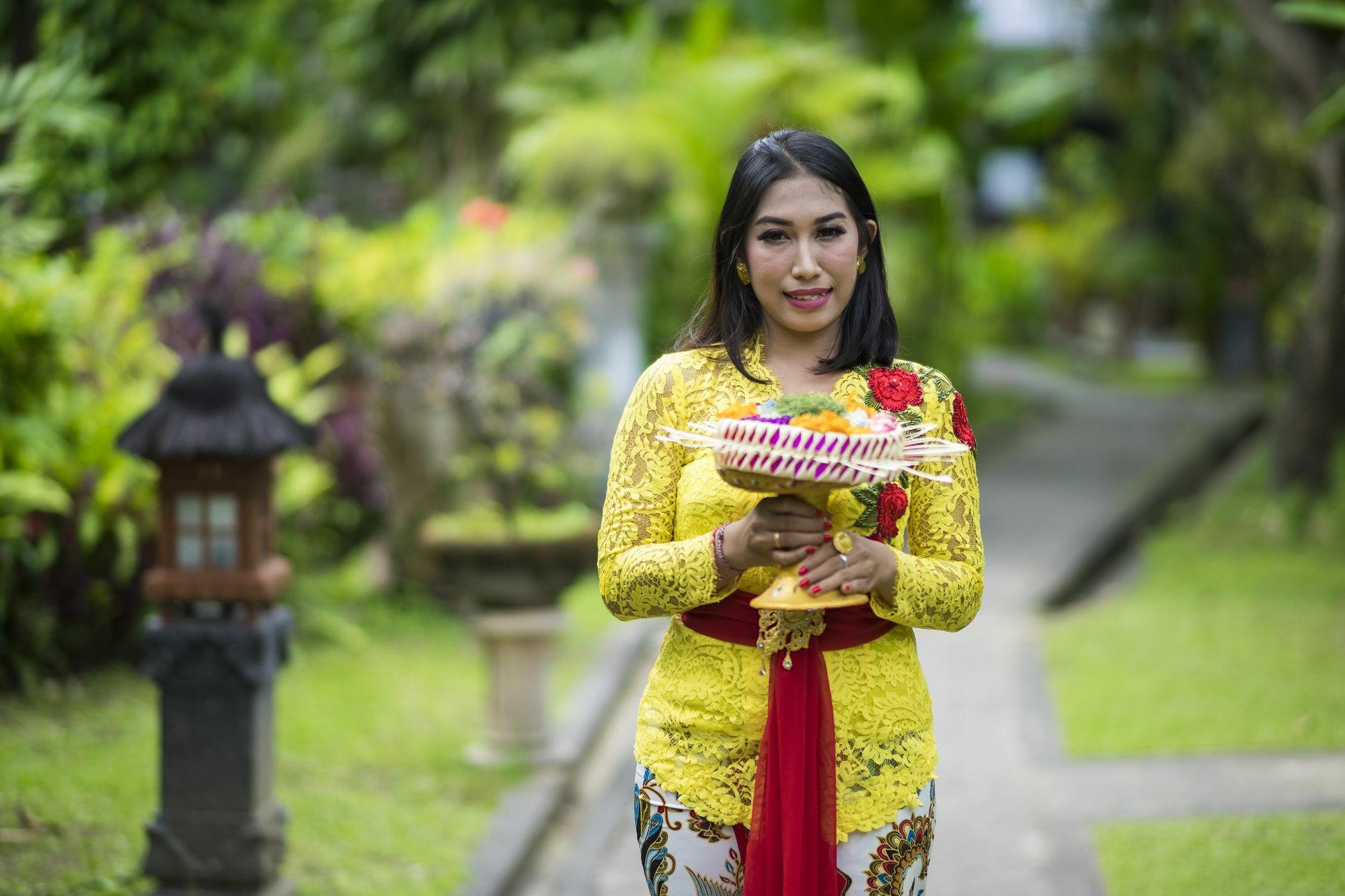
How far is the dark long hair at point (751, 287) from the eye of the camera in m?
2.67

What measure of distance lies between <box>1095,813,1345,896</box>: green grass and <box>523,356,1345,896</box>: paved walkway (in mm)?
113

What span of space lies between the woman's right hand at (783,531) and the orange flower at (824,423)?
0.14 meters

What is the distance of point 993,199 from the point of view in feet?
106

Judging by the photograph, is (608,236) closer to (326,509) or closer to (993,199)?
(326,509)

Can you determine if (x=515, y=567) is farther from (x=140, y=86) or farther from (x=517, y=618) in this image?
(x=140, y=86)

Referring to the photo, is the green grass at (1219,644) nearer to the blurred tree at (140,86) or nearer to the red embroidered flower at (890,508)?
the red embroidered flower at (890,508)

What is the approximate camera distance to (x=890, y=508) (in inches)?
105

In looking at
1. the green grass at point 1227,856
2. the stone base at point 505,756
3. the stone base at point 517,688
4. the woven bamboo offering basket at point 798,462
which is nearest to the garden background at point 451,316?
the green grass at point 1227,856

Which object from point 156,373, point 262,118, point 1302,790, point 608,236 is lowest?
point 1302,790

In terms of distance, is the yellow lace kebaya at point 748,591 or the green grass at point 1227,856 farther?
the green grass at point 1227,856

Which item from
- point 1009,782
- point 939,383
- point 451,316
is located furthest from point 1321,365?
point 939,383

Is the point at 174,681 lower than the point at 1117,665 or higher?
higher

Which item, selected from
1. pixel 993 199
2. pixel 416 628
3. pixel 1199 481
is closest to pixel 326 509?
pixel 416 628

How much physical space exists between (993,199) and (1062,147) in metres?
7.20
